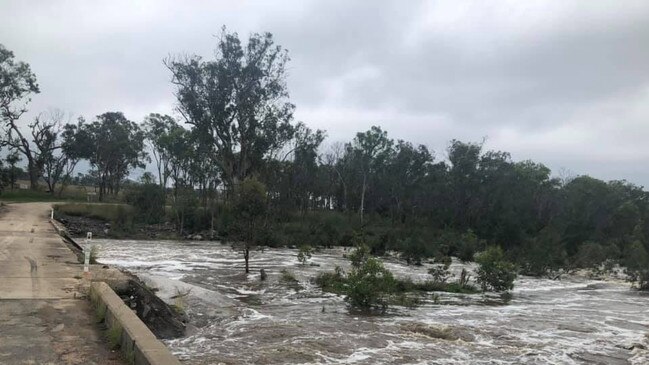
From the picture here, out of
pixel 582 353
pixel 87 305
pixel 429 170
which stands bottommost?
pixel 582 353

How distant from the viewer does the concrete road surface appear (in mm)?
7087

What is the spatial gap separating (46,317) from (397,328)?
28.5ft

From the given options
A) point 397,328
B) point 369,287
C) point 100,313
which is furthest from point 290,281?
point 100,313

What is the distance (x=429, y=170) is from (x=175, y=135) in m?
33.0

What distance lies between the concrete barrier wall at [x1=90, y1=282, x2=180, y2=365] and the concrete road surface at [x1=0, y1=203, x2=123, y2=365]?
0.18 m

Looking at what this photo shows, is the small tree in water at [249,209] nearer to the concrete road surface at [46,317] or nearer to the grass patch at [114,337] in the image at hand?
the concrete road surface at [46,317]

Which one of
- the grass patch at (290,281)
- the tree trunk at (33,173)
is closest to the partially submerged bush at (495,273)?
the grass patch at (290,281)

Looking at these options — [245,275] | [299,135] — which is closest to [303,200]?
[299,135]

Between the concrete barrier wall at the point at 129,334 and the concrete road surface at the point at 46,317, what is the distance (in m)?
0.18

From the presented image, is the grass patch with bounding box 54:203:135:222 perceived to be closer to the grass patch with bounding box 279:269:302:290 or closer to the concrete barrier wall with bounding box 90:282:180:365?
the grass patch with bounding box 279:269:302:290

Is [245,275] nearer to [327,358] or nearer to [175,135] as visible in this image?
[327,358]

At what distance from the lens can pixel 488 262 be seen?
23.9 meters

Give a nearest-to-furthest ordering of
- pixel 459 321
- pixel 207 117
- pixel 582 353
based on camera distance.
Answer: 1. pixel 582 353
2. pixel 459 321
3. pixel 207 117

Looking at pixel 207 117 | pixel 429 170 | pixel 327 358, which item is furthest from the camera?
pixel 429 170
